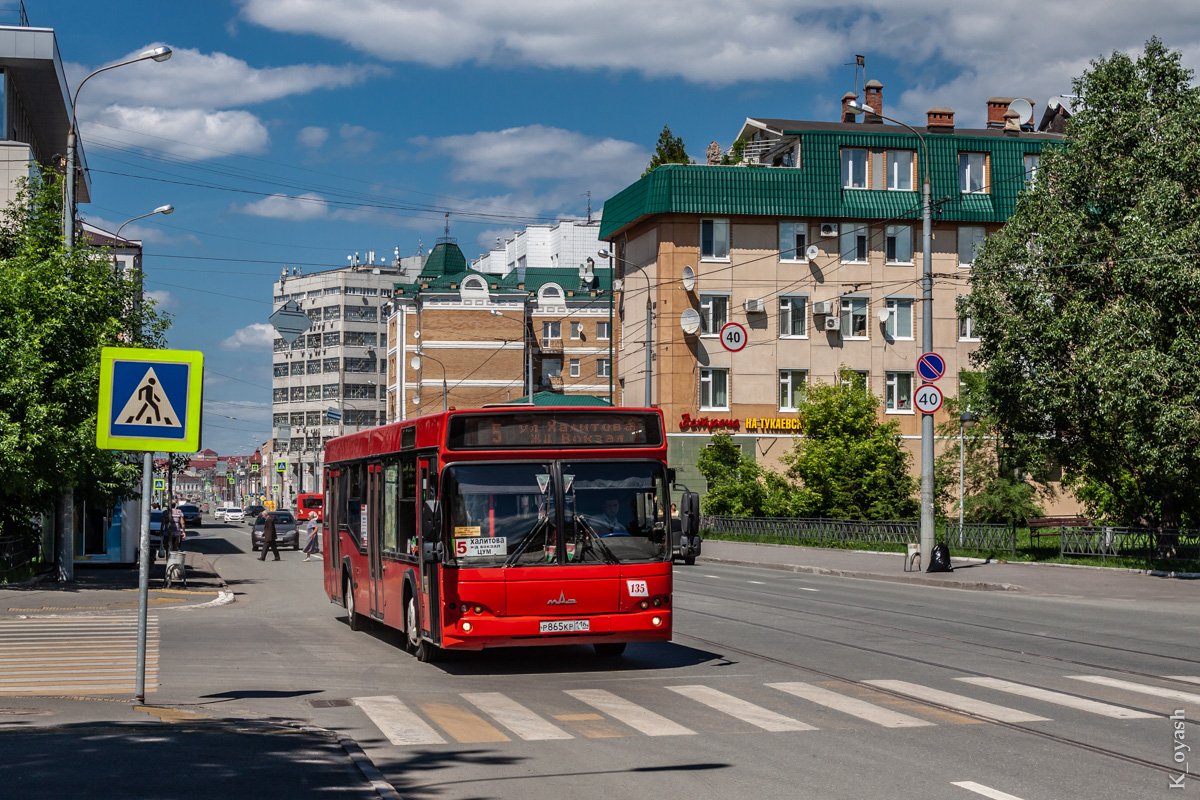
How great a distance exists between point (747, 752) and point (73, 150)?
25233 millimetres

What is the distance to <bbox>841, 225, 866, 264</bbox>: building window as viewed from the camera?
200ft

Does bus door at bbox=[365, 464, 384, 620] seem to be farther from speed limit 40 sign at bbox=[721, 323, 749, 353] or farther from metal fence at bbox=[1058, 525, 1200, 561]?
speed limit 40 sign at bbox=[721, 323, 749, 353]

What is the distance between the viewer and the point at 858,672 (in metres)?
13.2

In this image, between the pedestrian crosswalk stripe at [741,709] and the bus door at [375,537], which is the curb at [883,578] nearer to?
the bus door at [375,537]

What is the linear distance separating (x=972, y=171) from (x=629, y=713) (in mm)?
54959

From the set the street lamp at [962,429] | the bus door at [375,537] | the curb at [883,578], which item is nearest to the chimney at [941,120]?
the street lamp at [962,429]

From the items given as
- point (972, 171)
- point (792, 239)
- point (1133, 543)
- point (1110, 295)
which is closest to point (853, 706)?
point (1133, 543)

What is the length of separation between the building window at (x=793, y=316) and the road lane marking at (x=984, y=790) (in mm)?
53668

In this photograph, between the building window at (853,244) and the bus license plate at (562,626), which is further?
the building window at (853,244)

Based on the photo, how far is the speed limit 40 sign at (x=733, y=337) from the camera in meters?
58.7

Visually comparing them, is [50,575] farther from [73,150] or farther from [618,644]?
[618,644]

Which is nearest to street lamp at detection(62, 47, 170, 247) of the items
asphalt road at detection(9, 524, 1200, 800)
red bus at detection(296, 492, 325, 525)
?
asphalt road at detection(9, 524, 1200, 800)

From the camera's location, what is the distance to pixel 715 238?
60.5 metres

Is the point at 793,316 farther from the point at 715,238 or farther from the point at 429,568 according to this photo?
the point at 429,568
